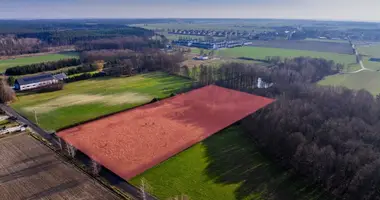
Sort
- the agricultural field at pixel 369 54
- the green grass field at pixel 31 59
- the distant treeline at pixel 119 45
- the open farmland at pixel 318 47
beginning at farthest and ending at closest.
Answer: the distant treeline at pixel 119 45, the open farmland at pixel 318 47, the green grass field at pixel 31 59, the agricultural field at pixel 369 54

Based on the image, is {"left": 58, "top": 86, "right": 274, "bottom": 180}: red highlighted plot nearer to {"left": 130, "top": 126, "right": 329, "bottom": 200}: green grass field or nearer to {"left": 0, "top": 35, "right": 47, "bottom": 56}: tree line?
{"left": 130, "top": 126, "right": 329, "bottom": 200}: green grass field

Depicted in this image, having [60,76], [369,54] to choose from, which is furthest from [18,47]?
[369,54]

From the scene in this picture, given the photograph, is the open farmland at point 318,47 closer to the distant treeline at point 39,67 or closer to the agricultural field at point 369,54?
the agricultural field at point 369,54

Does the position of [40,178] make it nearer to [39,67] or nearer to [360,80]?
[39,67]

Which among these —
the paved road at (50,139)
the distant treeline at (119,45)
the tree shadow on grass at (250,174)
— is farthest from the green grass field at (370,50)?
the paved road at (50,139)

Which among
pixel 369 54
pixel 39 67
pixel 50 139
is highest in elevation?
pixel 369 54

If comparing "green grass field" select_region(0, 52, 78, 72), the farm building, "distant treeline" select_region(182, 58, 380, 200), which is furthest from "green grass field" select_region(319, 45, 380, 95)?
"green grass field" select_region(0, 52, 78, 72)
